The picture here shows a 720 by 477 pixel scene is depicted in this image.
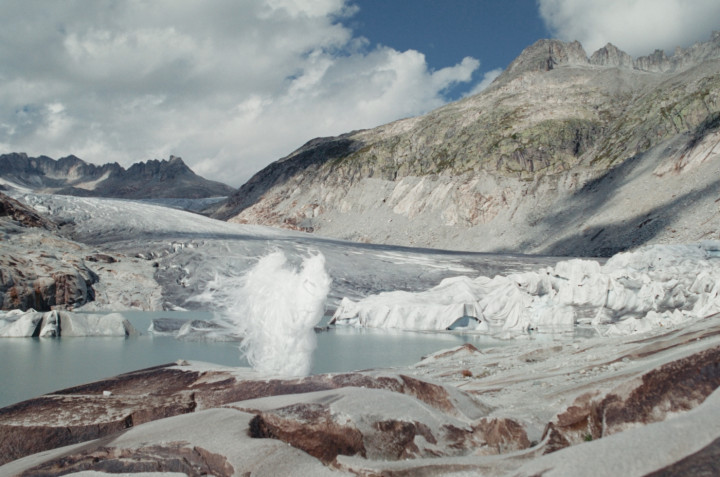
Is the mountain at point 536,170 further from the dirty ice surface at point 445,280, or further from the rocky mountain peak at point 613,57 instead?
the dirty ice surface at point 445,280

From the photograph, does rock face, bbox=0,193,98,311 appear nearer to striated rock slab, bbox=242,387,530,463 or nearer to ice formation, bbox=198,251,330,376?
ice formation, bbox=198,251,330,376

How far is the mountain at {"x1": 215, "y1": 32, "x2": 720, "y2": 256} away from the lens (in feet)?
194

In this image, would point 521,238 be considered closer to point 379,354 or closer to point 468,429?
point 379,354

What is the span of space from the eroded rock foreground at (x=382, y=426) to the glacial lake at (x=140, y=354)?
4997 millimetres

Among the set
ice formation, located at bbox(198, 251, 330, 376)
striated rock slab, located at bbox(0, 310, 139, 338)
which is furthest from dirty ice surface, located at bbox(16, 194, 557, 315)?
ice formation, located at bbox(198, 251, 330, 376)

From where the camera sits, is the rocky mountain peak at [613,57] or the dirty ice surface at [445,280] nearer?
the dirty ice surface at [445,280]

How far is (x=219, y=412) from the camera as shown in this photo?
587 cm

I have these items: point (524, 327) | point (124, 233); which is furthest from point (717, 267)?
point (124, 233)

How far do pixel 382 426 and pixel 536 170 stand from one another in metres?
80.2

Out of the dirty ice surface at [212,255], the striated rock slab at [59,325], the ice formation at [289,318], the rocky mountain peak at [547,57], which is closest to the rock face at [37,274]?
the striated rock slab at [59,325]

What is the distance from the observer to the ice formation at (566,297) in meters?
23.8

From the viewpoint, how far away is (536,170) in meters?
79.8

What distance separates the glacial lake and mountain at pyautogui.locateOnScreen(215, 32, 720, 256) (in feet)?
128

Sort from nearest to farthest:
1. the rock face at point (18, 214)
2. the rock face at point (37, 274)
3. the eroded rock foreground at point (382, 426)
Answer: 1. the eroded rock foreground at point (382, 426)
2. the rock face at point (37, 274)
3. the rock face at point (18, 214)
